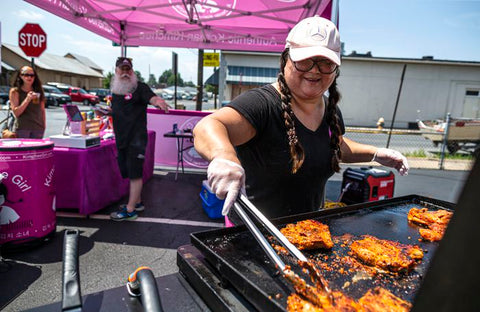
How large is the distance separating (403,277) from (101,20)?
7.28m

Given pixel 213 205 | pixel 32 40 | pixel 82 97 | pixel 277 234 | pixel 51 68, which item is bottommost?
pixel 213 205

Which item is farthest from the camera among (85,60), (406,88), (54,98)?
(85,60)

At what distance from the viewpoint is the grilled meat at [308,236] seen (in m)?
1.36

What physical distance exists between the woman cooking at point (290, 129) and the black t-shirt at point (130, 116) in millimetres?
3270

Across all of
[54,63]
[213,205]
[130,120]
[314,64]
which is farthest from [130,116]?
[54,63]

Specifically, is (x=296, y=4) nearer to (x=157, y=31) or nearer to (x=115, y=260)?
(x=157, y=31)

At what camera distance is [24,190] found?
3484 mm

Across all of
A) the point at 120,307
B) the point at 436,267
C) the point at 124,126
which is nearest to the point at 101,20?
the point at 124,126

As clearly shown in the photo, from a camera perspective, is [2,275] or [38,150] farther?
[38,150]

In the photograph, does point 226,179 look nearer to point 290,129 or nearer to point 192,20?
point 290,129

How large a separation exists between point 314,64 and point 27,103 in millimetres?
5439

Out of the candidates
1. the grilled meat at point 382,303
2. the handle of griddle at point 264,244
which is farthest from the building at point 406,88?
the grilled meat at point 382,303

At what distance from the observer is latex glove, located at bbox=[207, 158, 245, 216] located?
46.9 inches

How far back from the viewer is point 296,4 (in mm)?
5449
